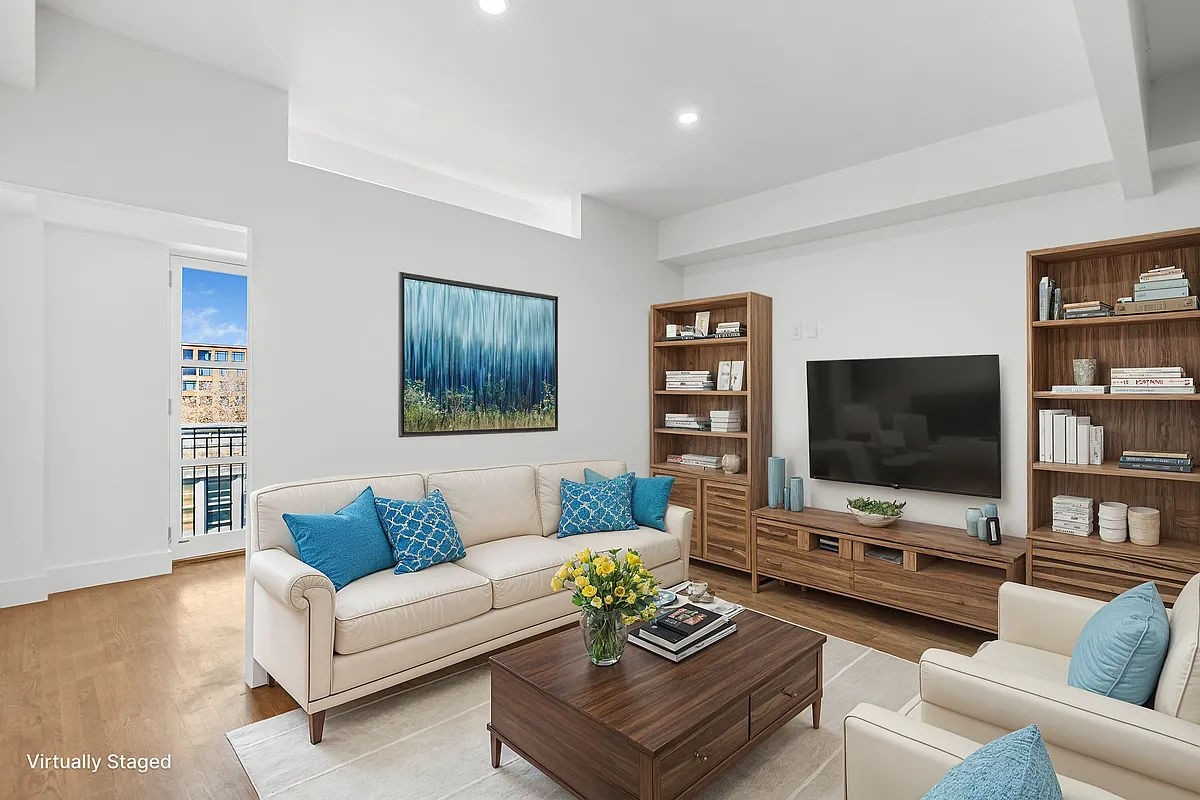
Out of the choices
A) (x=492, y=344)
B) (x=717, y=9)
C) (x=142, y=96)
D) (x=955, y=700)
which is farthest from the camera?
(x=492, y=344)

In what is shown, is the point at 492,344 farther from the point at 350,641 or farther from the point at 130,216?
the point at 130,216

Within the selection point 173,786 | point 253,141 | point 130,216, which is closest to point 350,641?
point 173,786

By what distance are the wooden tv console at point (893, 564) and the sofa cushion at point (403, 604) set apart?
7.01ft

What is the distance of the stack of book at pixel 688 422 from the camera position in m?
4.95

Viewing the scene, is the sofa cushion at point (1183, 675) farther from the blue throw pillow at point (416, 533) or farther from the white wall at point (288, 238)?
the white wall at point (288, 238)

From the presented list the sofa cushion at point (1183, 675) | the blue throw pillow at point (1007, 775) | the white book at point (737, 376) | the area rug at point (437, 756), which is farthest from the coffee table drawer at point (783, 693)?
the white book at point (737, 376)

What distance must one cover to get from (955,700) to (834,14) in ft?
8.08

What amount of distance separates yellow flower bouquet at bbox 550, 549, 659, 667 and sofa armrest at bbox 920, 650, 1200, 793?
879 mm

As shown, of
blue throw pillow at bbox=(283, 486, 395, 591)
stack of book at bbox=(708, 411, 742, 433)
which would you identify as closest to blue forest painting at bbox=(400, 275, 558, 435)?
blue throw pillow at bbox=(283, 486, 395, 591)

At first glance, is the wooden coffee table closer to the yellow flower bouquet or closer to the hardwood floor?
the yellow flower bouquet

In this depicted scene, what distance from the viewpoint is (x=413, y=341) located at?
3680 mm

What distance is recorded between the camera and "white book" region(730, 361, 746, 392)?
4.73m

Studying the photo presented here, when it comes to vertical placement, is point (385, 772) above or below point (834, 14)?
below

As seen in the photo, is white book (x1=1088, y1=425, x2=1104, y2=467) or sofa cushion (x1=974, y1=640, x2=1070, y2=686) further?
white book (x1=1088, y1=425, x2=1104, y2=467)
